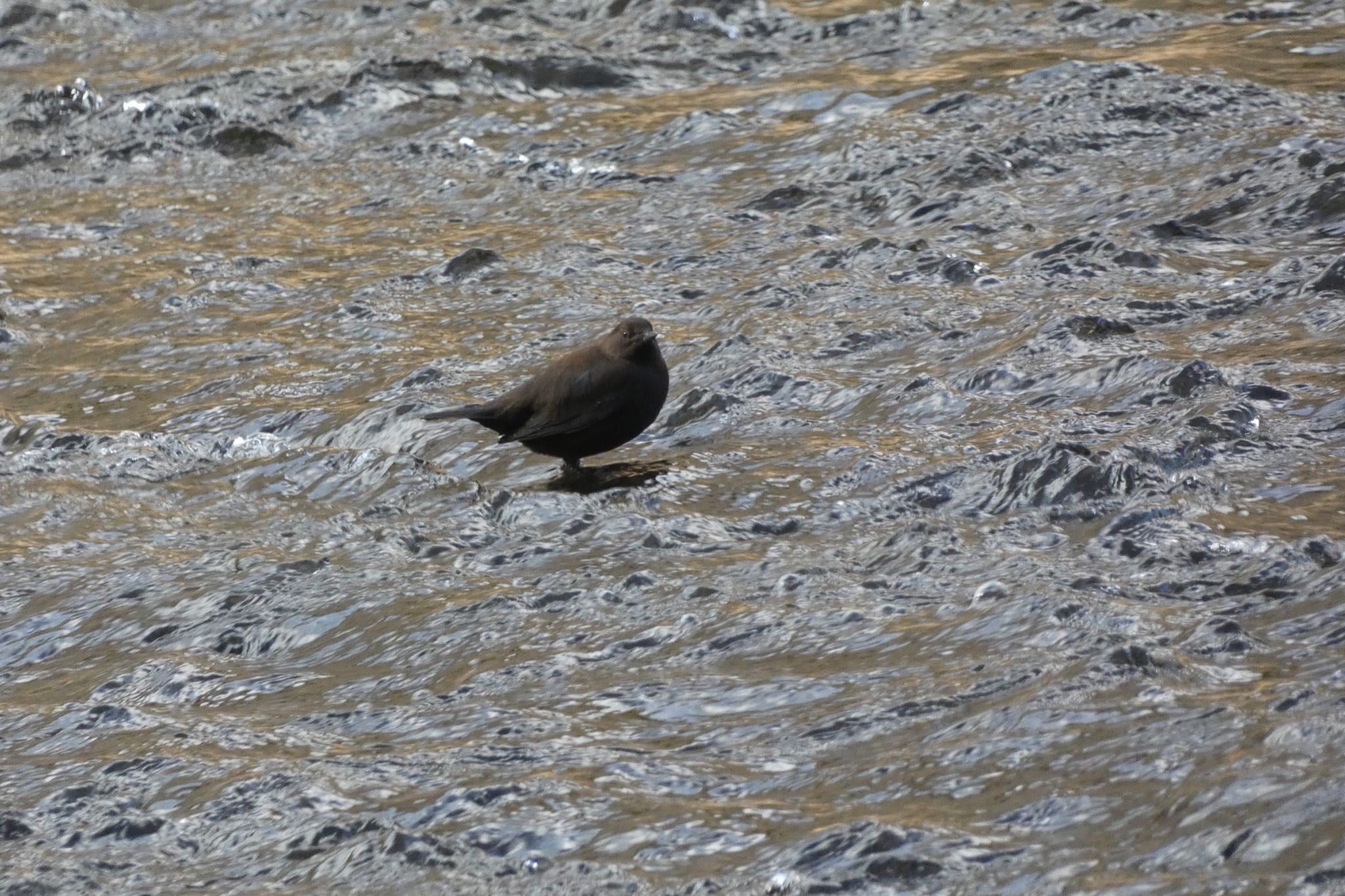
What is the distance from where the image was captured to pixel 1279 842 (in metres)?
3.62

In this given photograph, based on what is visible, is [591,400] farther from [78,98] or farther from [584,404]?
[78,98]

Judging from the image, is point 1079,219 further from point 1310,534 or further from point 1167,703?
point 1167,703

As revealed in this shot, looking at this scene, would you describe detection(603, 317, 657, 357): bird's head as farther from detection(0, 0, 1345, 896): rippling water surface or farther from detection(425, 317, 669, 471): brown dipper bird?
detection(0, 0, 1345, 896): rippling water surface

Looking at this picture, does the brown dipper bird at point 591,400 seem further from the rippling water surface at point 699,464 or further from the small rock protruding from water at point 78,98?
the small rock protruding from water at point 78,98

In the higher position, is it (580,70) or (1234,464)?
(580,70)

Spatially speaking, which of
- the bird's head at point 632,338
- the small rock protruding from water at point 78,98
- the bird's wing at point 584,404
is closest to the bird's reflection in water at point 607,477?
the bird's wing at point 584,404

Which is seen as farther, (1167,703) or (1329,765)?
(1167,703)

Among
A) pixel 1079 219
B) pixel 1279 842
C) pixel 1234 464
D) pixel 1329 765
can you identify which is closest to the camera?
pixel 1279 842

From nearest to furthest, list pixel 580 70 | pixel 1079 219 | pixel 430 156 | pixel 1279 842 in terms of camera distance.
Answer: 1. pixel 1279 842
2. pixel 1079 219
3. pixel 430 156
4. pixel 580 70

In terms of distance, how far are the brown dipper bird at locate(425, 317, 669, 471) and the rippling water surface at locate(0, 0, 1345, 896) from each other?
234 mm

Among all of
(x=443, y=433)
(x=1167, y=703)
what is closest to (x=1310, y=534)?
(x=1167, y=703)

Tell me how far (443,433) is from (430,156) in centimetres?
392

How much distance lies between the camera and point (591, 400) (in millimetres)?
6703

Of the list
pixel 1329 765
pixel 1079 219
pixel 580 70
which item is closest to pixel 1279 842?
pixel 1329 765
